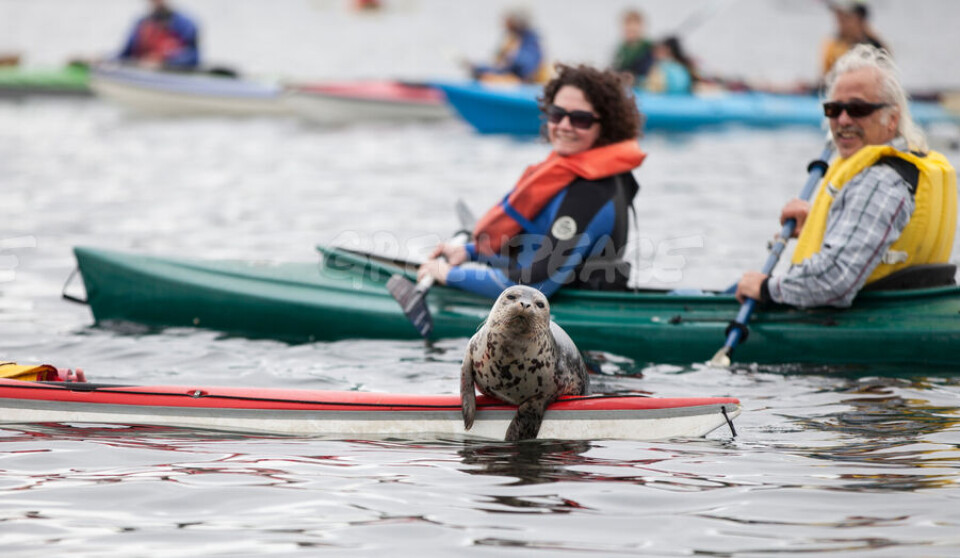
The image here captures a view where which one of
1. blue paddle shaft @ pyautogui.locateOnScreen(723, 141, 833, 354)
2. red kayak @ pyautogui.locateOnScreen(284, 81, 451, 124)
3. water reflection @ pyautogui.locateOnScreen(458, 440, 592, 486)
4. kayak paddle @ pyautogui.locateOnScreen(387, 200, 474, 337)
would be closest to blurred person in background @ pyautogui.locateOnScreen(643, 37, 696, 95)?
red kayak @ pyautogui.locateOnScreen(284, 81, 451, 124)

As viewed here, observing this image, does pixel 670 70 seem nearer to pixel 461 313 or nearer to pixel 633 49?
pixel 633 49

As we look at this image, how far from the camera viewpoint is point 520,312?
3750mm

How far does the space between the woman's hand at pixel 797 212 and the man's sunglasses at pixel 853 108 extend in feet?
1.61

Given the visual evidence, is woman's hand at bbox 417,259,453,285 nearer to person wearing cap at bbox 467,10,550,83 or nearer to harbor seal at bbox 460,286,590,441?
harbor seal at bbox 460,286,590,441

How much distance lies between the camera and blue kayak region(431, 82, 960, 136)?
47.4 feet

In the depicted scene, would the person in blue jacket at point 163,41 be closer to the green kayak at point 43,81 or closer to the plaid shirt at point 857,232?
the green kayak at point 43,81

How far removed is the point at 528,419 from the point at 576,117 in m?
1.64

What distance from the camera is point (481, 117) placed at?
1497 centimetres

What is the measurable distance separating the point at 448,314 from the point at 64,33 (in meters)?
35.1

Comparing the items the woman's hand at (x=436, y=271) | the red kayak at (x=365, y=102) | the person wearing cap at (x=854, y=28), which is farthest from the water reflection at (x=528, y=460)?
the red kayak at (x=365, y=102)

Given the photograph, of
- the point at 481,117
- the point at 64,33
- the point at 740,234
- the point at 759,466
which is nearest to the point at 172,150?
the point at 481,117

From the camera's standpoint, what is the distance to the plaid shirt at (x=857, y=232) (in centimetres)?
477

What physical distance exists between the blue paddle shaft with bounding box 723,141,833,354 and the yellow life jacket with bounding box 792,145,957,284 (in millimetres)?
156

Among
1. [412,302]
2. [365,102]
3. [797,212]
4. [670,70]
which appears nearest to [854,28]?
[670,70]
